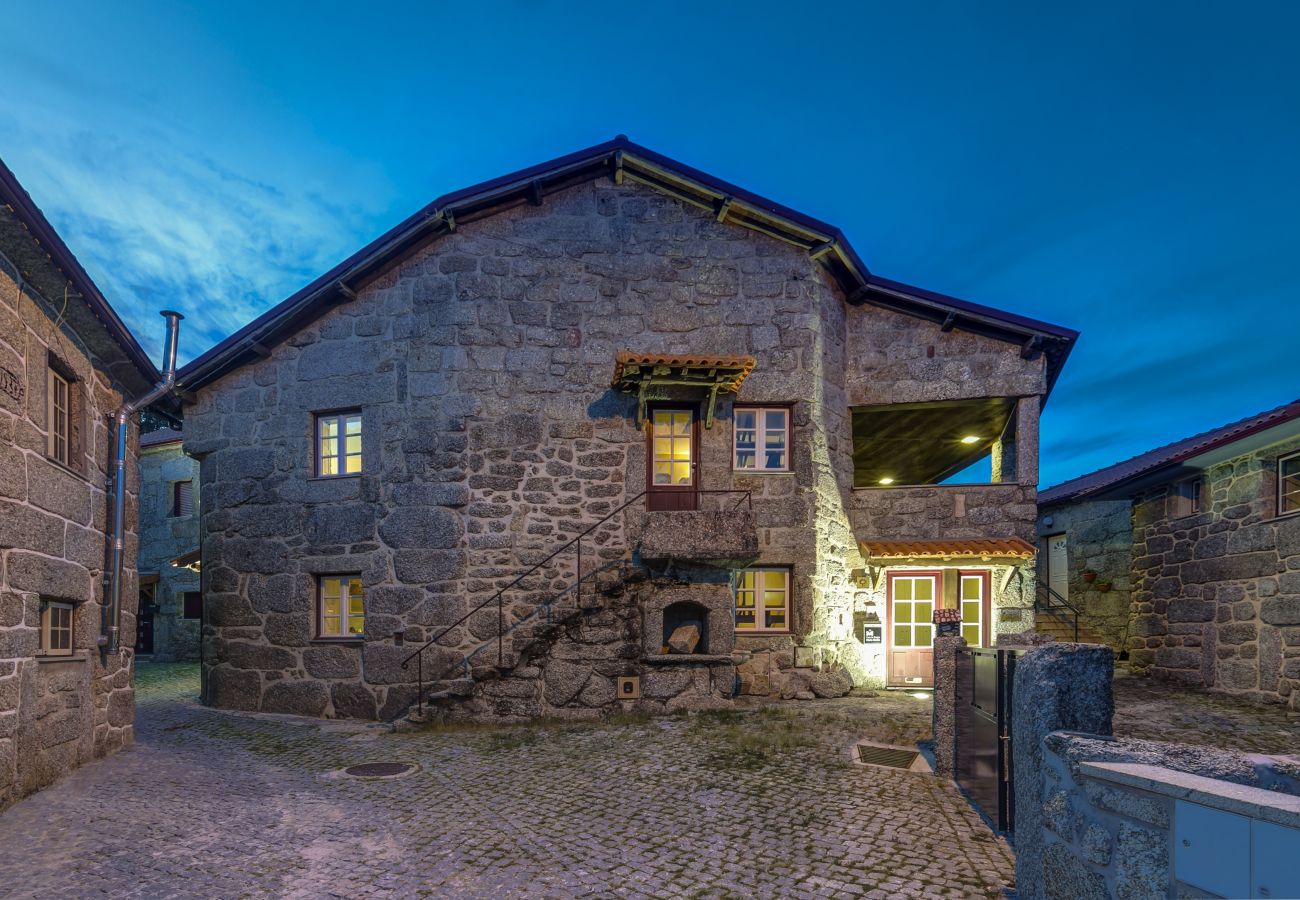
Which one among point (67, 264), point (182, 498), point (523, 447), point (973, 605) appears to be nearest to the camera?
point (67, 264)

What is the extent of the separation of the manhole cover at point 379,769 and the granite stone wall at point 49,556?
2635mm


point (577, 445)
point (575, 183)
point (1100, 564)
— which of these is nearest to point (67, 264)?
point (577, 445)

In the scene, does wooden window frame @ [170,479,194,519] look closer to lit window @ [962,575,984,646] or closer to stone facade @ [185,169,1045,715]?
stone facade @ [185,169,1045,715]

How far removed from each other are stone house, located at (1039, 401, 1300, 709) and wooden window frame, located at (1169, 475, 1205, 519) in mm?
18

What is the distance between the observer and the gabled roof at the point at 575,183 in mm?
11000

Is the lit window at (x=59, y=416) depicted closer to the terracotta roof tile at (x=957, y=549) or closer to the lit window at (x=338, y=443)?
the lit window at (x=338, y=443)

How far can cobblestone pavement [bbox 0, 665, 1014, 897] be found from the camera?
14.7 feet

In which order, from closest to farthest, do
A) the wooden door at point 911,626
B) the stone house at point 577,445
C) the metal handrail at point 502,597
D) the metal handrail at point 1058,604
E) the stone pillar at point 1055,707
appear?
the stone pillar at point 1055,707
the metal handrail at point 502,597
the stone house at point 577,445
the metal handrail at point 1058,604
the wooden door at point 911,626

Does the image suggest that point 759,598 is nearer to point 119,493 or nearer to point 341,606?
point 341,606

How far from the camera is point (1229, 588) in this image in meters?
10.7

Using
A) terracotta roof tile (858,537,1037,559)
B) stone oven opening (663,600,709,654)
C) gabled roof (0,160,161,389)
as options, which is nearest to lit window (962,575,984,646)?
terracotta roof tile (858,537,1037,559)

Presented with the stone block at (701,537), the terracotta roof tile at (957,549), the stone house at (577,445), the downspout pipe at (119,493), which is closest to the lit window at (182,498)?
the stone house at (577,445)

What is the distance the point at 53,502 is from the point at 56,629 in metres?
1.33

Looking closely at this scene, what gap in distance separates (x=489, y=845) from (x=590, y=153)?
31.6 ft
